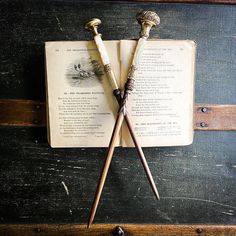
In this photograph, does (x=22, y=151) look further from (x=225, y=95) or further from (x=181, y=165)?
(x=225, y=95)

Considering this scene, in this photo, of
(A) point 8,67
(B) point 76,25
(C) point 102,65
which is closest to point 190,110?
(C) point 102,65

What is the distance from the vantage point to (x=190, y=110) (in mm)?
1033

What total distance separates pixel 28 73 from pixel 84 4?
0.83ft

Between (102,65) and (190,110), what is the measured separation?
278 millimetres

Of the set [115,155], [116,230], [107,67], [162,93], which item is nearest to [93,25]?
[107,67]

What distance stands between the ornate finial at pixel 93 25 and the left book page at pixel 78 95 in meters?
0.04

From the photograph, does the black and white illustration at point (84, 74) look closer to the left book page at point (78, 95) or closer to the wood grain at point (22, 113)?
the left book page at point (78, 95)

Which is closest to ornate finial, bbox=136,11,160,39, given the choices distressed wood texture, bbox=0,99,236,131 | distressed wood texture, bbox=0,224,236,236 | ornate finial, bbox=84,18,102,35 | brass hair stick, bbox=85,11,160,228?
brass hair stick, bbox=85,11,160,228

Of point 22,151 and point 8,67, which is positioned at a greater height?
point 8,67

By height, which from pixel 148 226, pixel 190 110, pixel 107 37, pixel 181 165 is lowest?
pixel 148 226

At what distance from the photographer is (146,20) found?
94 cm

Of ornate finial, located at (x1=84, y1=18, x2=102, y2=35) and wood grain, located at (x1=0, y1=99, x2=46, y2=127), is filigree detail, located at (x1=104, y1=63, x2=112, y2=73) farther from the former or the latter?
wood grain, located at (x1=0, y1=99, x2=46, y2=127)

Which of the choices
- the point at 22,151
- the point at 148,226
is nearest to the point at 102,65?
the point at 22,151

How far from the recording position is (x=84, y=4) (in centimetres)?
104
